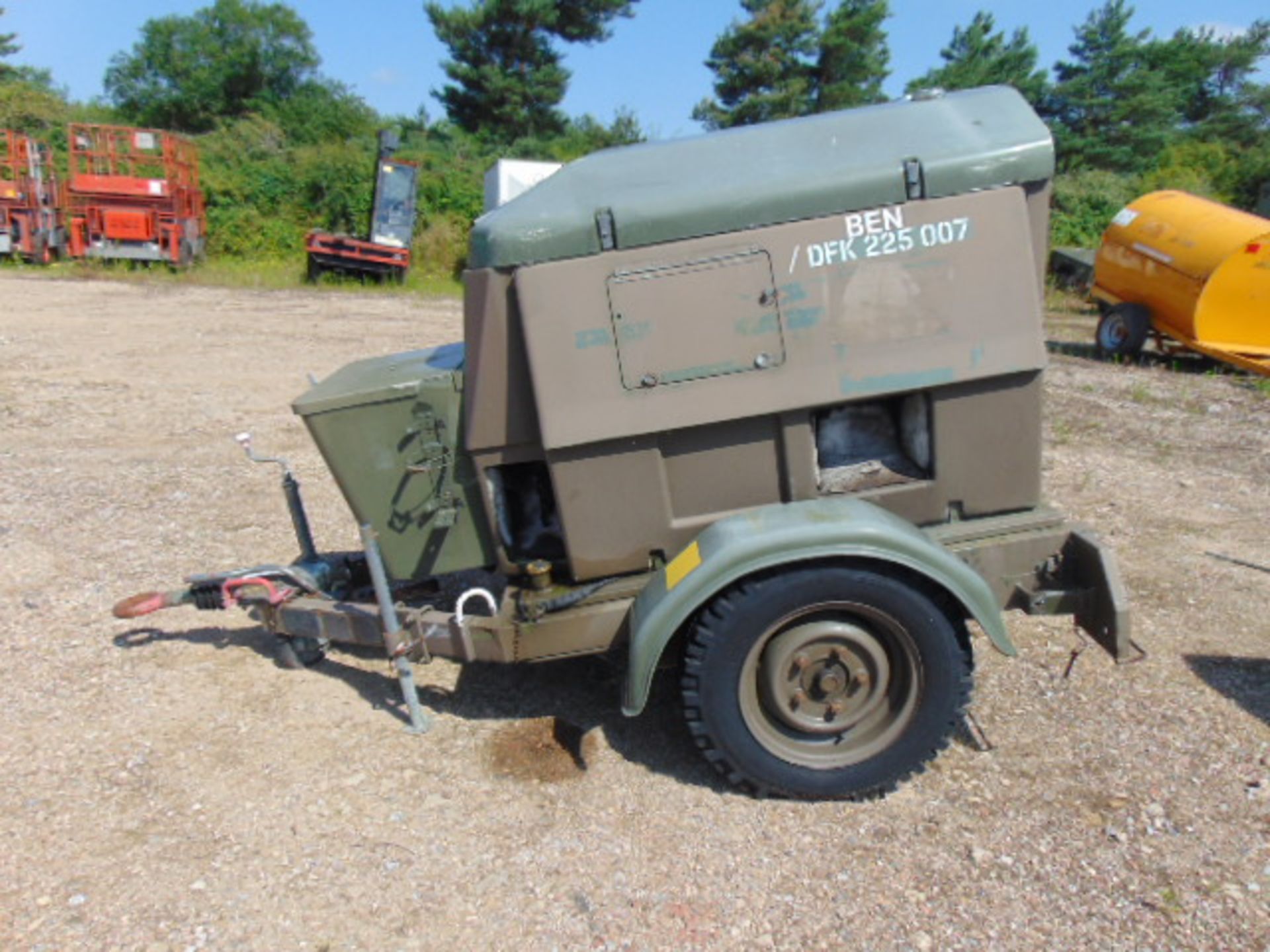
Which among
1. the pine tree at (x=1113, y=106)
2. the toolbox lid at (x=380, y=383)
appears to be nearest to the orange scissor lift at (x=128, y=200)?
the toolbox lid at (x=380, y=383)

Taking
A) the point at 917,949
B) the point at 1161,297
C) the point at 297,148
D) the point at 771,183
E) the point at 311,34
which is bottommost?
the point at 917,949

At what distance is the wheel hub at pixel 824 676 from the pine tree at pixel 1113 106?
119ft

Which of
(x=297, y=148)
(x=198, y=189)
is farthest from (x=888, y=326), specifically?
(x=297, y=148)

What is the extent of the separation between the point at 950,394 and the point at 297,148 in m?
29.6

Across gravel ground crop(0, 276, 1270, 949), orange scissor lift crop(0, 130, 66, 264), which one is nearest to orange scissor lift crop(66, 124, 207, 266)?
orange scissor lift crop(0, 130, 66, 264)

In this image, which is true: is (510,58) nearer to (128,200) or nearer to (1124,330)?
(128,200)

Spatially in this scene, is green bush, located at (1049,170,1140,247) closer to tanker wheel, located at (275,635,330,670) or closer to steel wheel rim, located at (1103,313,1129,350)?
steel wheel rim, located at (1103,313,1129,350)

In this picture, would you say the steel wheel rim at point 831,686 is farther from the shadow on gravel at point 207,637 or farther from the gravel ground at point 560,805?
the shadow on gravel at point 207,637

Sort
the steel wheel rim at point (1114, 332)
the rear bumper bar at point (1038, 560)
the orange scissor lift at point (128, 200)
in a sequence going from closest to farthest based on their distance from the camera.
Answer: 1. the rear bumper bar at point (1038, 560)
2. the steel wheel rim at point (1114, 332)
3. the orange scissor lift at point (128, 200)

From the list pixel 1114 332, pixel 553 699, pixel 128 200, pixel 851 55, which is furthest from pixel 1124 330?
pixel 851 55

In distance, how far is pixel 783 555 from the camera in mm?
2875

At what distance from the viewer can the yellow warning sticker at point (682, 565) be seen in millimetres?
2953

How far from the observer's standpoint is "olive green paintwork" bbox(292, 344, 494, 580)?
333cm

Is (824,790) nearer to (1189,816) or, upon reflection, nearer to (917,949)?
(917,949)
